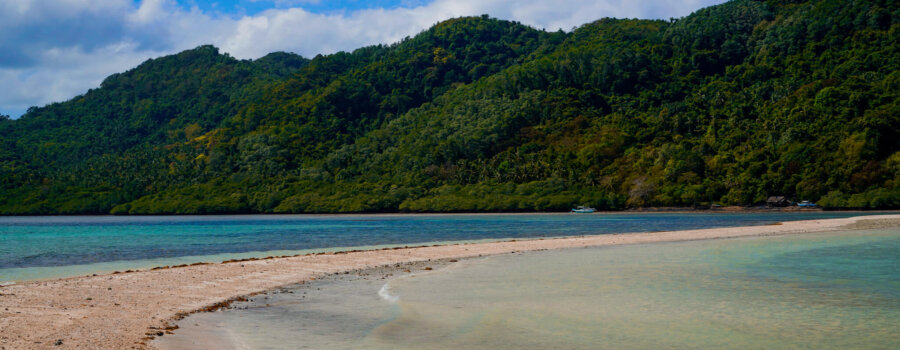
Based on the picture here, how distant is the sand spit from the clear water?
94cm

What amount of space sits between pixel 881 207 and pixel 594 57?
87.8 meters

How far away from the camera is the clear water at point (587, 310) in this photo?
34.5ft

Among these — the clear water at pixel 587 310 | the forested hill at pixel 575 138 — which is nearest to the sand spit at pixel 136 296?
the clear water at pixel 587 310

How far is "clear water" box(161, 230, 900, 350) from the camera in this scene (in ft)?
34.5

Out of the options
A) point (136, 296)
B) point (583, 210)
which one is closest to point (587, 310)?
point (136, 296)

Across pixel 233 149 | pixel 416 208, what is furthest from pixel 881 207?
pixel 233 149

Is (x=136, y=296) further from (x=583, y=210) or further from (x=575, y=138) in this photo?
(x=575, y=138)

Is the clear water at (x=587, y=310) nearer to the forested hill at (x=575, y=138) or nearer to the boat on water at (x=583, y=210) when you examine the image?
the boat on water at (x=583, y=210)

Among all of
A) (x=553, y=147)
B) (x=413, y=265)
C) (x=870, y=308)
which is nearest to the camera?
(x=870, y=308)

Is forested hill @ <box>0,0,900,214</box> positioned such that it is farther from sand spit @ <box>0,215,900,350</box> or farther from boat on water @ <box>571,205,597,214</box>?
sand spit @ <box>0,215,900,350</box>

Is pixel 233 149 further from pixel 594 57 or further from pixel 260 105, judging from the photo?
pixel 594 57

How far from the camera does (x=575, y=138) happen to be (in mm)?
136000

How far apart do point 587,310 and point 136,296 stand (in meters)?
9.85

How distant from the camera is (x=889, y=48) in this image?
126188mm
